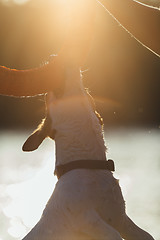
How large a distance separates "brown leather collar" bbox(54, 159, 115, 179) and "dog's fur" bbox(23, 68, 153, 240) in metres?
0.03

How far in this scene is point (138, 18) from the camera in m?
2.34

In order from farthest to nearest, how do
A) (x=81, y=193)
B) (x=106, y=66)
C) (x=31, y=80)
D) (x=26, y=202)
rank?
(x=106, y=66) → (x=26, y=202) → (x=31, y=80) → (x=81, y=193)

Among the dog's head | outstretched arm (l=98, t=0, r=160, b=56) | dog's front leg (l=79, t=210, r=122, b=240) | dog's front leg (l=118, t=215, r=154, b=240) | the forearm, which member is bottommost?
dog's front leg (l=118, t=215, r=154, b=240)

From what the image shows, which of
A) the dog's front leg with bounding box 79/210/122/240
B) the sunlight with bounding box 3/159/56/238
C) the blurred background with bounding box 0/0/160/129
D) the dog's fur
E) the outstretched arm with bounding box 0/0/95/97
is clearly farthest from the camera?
the blurred background with bounding box 0/0/160/129

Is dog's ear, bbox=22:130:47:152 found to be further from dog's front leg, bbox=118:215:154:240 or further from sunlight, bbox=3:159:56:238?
sunlight, bbox=3:159:56:238

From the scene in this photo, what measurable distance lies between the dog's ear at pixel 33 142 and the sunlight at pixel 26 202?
8.26ft

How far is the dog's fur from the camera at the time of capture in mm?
2910

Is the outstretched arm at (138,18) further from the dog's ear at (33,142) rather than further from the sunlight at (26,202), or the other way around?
the sunlight at (26,202)

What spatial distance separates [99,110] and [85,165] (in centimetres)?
106

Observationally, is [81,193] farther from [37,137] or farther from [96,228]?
[37,137]

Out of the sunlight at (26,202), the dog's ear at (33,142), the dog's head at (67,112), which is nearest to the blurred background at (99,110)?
the sunlight at (26,202)

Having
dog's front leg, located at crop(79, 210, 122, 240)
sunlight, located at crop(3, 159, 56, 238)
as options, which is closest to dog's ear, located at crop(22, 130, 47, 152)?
dog's front leg, located at crop(79, 210, 122, 240)

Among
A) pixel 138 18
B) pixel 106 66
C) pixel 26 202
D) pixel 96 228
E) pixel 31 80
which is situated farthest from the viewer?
pixel 106 66

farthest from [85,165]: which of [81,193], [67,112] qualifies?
[67,112]
